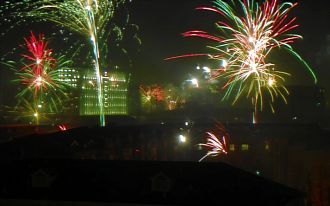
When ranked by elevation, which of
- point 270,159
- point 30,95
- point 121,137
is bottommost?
point 270,159

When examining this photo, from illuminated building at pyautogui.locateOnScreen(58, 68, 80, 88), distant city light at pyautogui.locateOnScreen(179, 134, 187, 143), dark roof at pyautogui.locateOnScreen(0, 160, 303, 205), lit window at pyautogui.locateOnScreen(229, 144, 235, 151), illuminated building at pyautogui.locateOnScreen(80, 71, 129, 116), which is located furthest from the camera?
illuminated building at pyautogui.locateOnScreen(80, 71, 129, 116)

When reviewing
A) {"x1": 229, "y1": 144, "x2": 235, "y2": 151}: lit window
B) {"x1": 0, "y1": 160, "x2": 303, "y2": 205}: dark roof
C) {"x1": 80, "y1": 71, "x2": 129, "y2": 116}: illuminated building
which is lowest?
{"x1": 229, "y1": 144, "x2": 235, "y2": 151}: lit window

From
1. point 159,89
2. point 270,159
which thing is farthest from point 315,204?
point 159,89

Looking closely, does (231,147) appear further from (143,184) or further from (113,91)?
(113,91)

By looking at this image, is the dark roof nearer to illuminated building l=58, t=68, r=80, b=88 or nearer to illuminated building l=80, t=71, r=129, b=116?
illuminated building l=58, t=68, r=80, b=88

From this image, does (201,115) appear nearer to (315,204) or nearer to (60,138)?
(315,204)

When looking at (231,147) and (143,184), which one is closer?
(143,184)

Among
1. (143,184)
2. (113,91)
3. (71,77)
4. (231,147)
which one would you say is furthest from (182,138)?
(113,91)

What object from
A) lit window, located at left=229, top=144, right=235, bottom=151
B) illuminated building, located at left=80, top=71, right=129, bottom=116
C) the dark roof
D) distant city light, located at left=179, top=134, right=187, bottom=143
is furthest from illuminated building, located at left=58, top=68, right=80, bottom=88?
the dark roof

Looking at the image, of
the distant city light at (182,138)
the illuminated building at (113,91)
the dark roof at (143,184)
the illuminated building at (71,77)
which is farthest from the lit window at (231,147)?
the illuminated building at (71,77)

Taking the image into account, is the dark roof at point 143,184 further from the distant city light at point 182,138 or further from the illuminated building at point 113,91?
the illuminated building at point 113,91

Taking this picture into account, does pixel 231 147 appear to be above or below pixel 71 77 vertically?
below
